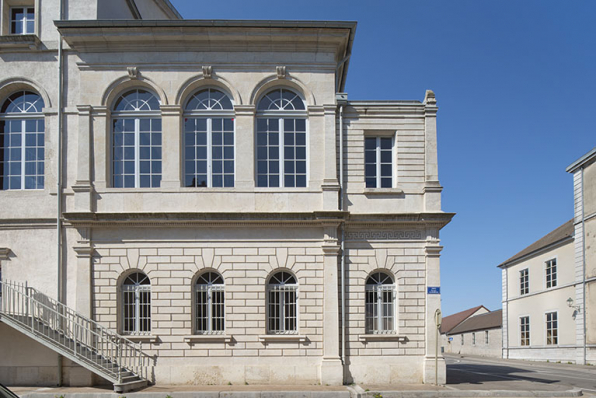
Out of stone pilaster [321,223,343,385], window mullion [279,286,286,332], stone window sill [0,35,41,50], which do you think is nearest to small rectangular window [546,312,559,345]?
stone pilaster [321,223,343,385]

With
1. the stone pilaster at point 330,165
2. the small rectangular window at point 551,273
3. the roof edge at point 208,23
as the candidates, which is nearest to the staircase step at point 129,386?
the stone pilaster at point 330,165

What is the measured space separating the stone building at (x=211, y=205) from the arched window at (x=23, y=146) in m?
0.05

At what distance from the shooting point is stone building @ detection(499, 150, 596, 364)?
3164 centimetres

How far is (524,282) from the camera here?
136 feet

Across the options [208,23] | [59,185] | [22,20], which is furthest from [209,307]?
[22,20]

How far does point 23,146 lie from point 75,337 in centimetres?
642

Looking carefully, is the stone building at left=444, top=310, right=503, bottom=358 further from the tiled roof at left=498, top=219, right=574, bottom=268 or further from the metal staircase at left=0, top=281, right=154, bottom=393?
the metal staircase at left=0, top=281, right=154, bottom=393

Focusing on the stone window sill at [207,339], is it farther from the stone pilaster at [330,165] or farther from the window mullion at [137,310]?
the stone pilaster at [330,165]

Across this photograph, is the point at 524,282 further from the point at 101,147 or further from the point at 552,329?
the point at 101,147

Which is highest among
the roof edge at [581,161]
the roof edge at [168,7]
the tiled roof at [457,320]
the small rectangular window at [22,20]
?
the roof edge at [168,7]

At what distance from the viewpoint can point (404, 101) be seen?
Result: 17000mm

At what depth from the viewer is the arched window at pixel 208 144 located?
16672 millimetres

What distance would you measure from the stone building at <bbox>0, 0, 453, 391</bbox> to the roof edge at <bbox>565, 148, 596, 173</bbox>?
762 inches

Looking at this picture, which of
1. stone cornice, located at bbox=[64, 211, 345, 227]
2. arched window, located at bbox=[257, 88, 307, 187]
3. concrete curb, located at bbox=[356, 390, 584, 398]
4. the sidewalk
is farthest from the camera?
arched window, located at bbox=[257, 88, 307, 187]
